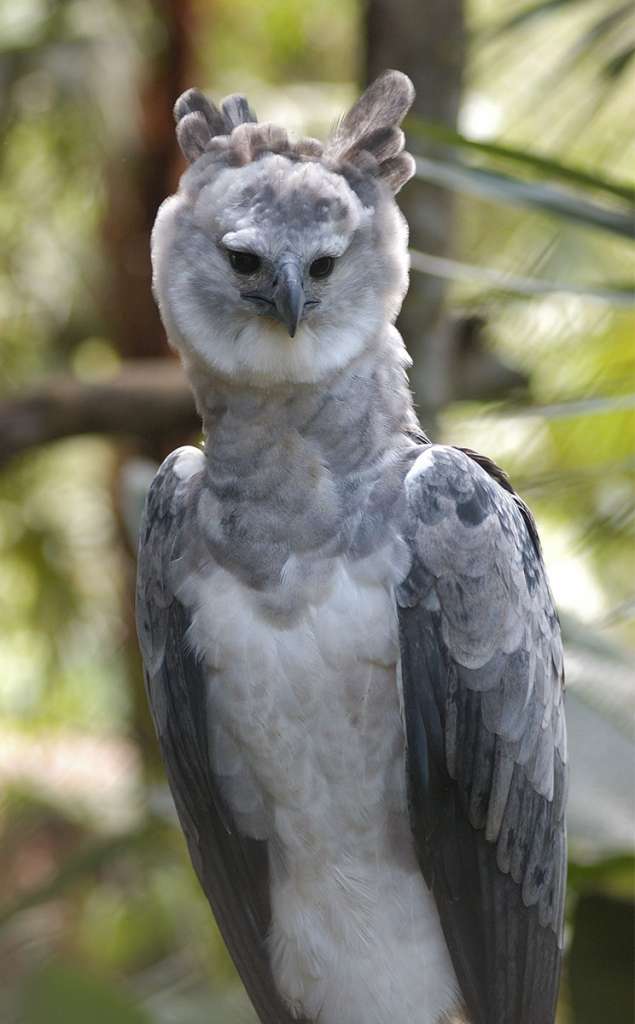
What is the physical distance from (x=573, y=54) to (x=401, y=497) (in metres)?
0.93

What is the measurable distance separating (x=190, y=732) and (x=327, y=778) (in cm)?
17

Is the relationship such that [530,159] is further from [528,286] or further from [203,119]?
[203,119]

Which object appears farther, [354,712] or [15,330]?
[15,330]

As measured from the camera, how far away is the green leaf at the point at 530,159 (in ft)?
5.50

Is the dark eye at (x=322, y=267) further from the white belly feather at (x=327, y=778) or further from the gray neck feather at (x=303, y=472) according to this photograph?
the white belly feather at (x=327, y=778)

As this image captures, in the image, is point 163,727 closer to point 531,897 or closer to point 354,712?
point 354,712

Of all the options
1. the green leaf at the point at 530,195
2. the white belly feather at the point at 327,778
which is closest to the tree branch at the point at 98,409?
the green leaf at the point at 530,195

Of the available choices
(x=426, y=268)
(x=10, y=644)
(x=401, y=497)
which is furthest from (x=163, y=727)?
(x=10, y=644)

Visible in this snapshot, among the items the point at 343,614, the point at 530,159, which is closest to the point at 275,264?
the point at 343,614

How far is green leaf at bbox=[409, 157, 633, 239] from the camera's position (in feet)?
5.91

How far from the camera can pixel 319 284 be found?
4.54 feet

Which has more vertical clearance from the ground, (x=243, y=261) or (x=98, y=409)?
(x=243, y=261)

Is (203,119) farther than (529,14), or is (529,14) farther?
(529,14)

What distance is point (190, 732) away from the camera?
5.09ft
